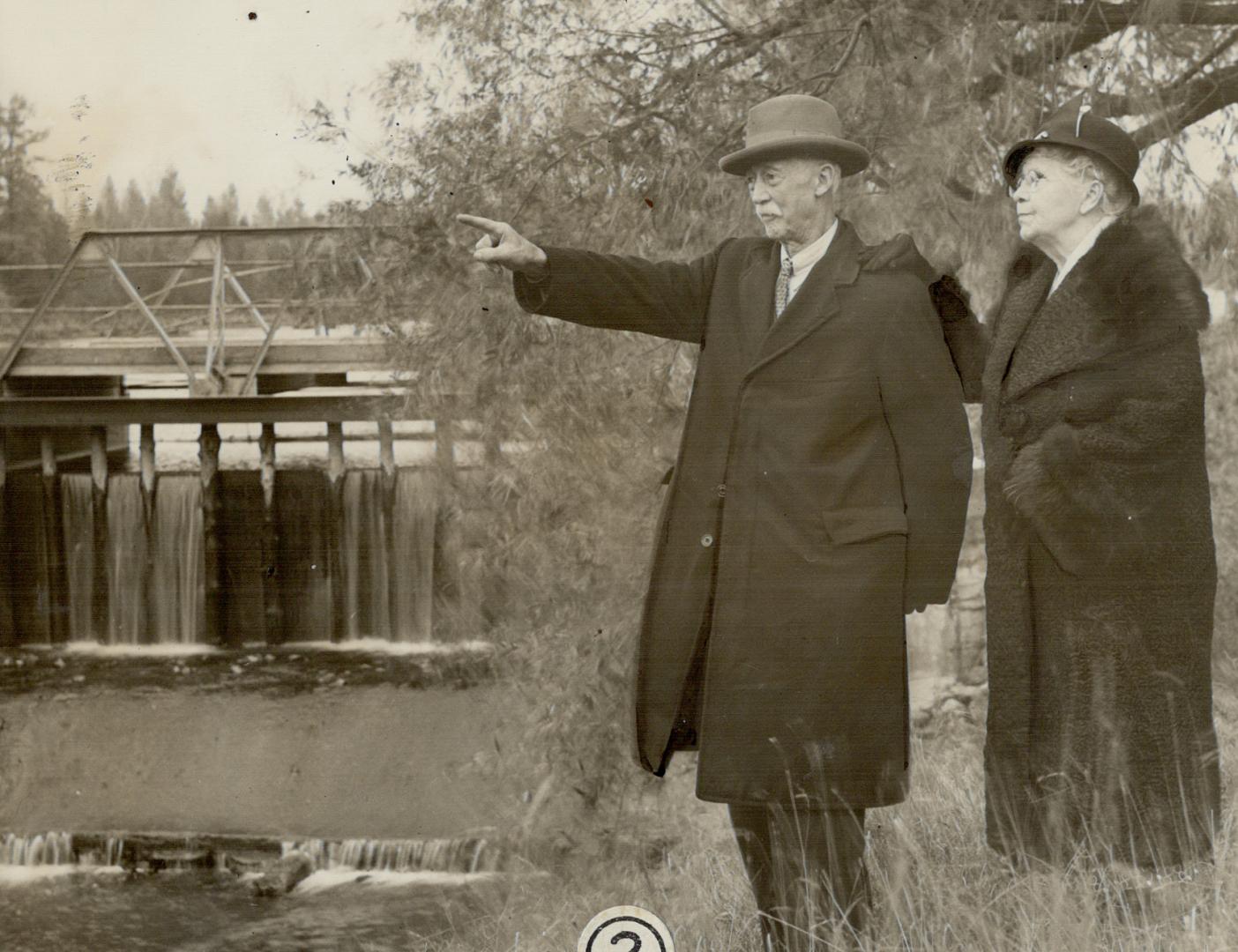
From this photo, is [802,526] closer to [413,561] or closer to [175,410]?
[413,561]

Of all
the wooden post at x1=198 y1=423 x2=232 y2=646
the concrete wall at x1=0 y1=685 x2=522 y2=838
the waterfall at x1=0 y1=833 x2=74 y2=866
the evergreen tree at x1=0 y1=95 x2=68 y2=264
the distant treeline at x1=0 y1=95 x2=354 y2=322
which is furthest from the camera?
the wooden post at x1=198 y1=423 x2=232 y2=646

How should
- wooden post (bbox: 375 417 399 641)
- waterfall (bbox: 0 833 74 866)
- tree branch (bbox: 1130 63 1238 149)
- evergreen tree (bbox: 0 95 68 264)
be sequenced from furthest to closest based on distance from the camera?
1. wooden post (bbox: 375 417 399 641)
2. waterfall (bbox: 0 833 74 866)
3. evergreen tree (bbox: 0 95 68 264)
4. tree branch (bbox: 1130 63 1238 149)

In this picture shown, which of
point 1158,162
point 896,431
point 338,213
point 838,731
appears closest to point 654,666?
point 838,731

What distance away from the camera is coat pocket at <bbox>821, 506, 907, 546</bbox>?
271 centimetres

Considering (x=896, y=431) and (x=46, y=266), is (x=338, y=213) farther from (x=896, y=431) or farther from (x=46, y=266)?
(x=896, y=431)

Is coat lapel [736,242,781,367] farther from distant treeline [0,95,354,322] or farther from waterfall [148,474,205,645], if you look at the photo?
waterfall [148,474,205,645]

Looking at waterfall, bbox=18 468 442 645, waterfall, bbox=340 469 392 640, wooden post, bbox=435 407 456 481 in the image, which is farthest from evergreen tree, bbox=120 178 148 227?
waterfall, bbox=340 469 392 640

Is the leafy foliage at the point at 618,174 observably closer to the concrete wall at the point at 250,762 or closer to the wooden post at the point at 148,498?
the concrete wall at the point at 250,762

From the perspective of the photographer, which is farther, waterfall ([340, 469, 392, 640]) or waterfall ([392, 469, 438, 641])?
waterfall ([340, 469, 392, 640])

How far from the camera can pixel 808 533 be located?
2770 mm

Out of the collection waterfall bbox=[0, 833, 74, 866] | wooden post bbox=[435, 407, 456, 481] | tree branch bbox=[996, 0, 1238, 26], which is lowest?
waterfall bbox=[0, 833, 74, 866]

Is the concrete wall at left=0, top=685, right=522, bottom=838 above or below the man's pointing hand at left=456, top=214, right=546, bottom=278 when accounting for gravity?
below

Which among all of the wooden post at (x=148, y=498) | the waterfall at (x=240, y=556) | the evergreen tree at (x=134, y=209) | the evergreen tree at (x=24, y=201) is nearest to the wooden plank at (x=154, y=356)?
the wooden post at (x=148, y=498)

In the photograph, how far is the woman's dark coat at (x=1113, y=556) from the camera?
2730 millimetres
